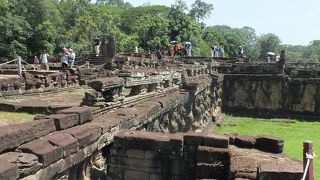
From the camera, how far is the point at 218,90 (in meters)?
25.1

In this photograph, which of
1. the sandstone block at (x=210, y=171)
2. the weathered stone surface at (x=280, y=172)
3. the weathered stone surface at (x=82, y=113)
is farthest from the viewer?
the weathered stone surface at (x=82, y=113)

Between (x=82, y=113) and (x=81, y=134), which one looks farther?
(x=82, y=113)

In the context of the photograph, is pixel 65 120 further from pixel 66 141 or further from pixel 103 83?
pixel 103 83

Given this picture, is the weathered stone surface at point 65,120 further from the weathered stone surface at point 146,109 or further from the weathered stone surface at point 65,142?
the weathered stone surface at point 146,109

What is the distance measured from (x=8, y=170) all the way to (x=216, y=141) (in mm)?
3174

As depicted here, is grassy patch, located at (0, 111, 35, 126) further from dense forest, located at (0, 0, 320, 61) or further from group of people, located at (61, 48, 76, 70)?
dense forest, located at (0, 0, 320, 61)

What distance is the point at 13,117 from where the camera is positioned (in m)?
7.91

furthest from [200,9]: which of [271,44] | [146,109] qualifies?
[146,109]

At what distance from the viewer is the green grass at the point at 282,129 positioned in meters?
18.4

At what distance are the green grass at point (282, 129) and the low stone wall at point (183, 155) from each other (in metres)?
11.0

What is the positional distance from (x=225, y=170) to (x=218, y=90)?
19.4 m

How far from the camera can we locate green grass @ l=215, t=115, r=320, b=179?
18.4m

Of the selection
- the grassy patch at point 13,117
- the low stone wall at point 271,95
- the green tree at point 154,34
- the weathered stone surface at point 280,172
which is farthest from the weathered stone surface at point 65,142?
the green tree at point 154,34

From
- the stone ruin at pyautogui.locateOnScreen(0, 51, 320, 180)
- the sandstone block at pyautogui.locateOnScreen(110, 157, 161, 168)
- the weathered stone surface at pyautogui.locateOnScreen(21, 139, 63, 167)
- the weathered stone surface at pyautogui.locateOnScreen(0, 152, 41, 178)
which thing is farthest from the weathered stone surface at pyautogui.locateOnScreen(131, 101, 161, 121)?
the weathered stone surface at pyautogui.locateOnScreen(0, 152, 41, 178)
